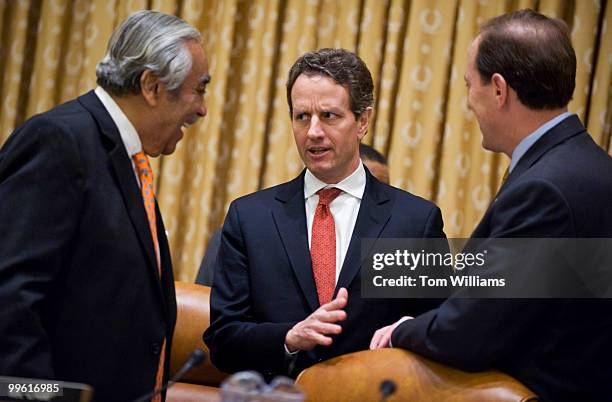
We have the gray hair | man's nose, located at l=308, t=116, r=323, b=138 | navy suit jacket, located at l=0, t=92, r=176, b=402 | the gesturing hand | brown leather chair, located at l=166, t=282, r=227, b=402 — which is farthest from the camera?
brown leather chair, located at l=166, t=282, r=227, b=402

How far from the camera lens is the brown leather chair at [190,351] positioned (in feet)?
10.3

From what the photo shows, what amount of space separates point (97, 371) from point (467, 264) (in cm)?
96

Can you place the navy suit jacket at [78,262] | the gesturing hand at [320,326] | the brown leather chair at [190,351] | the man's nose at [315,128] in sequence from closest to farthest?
the navy suit jacket at [78,262] < the gesturing hand at [320,326] < the man's nose at [315,128] < the brown leather chair at [190,351]

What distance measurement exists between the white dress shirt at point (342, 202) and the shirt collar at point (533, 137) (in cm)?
59

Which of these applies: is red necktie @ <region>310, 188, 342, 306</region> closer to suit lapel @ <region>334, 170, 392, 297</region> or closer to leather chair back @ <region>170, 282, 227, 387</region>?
suit lapel @ <region>334, 170, 392, 297</region>

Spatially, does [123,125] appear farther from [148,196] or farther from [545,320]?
[545,320]

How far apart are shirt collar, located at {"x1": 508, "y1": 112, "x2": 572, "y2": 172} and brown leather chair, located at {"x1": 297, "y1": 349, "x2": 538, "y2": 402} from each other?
0.57m

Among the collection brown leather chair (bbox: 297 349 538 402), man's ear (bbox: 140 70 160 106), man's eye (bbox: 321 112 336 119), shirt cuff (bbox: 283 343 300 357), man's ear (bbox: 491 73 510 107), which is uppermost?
man's ear (bbox: 491 73 510 107)

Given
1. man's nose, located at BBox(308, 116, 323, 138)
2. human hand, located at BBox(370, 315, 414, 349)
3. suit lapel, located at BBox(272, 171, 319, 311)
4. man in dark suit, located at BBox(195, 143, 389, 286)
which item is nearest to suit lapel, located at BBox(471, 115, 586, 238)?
human hand, located at BBox(370, 315, 414, 349)

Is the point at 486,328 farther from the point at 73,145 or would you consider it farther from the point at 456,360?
the point at 73,145

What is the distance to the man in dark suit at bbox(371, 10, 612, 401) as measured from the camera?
2.20 meters

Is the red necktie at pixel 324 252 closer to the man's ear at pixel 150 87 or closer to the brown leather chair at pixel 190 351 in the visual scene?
the brown leather chair at pixel 190 351

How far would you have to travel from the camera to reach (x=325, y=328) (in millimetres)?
2453

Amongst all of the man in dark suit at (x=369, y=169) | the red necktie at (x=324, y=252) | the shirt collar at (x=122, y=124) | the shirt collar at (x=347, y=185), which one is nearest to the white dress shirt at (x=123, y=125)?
the shirt collar at (x=122, y=124)
